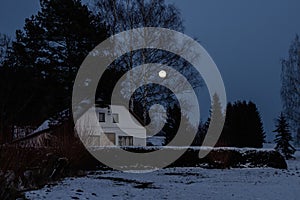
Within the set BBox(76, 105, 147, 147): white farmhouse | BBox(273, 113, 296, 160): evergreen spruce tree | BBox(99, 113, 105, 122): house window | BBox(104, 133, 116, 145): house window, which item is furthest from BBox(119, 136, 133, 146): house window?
BBox(273, 113, 296, 160): evergreen spruce tree

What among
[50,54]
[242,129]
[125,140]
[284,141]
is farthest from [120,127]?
[242,129]

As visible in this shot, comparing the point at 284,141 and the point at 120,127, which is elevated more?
the point at 120,127

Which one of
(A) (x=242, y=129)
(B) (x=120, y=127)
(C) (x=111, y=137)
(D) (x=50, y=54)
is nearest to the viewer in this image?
(D) (x=50, y=54)

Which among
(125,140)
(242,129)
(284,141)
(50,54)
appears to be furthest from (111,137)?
(242,129)

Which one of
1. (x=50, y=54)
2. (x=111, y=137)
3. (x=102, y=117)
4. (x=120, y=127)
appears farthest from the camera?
(x=120, y=127)

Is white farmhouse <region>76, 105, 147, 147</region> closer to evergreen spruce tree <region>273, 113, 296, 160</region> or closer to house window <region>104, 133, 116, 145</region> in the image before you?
house window <region>104, 133, 116, 145</region>

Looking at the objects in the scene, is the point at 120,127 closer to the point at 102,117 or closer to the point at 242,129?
the point at 102,117

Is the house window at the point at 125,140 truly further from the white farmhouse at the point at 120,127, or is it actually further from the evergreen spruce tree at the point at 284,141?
the evergreen spruce tree at the point at 284,141

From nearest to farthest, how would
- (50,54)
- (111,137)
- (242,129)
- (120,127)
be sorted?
1. (50,54)
2. (111,137)
3. (120,127)
4. (242,129)

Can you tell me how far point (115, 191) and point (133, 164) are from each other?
9.95 m

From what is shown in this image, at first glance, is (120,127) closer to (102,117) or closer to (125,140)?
(125,140)

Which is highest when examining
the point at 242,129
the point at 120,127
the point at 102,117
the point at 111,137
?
the point at 102,117

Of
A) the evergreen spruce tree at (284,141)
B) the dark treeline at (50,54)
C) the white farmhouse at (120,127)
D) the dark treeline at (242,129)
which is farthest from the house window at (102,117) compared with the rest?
the evergreen spruce tree at (284,141)

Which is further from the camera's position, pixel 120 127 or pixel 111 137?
pixel 120 127
